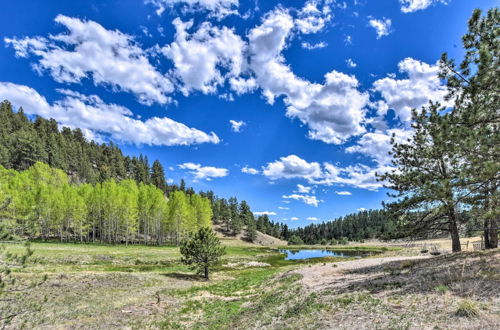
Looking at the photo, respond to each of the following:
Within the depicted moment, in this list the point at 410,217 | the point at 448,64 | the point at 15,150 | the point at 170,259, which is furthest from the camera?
the point at 15,150

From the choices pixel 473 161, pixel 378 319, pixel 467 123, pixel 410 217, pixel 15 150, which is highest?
pixel 15 150

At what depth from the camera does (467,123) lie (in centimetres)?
1337

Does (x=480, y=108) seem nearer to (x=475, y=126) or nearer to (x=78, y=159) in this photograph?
(x=475, y=126)

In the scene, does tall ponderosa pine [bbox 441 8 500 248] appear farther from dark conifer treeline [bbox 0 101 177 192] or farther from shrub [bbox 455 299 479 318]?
dark conifer treeline [bbox 0 101 177 192]

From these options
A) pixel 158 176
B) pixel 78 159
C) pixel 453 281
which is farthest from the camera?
pixel 158 176

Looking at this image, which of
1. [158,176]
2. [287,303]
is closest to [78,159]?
[158,176]

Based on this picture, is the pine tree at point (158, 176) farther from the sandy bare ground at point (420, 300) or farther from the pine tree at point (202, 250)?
the sandy bare ground at point (420, 300)

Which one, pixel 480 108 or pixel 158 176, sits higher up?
pixel 158 176

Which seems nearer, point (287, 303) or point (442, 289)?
point (442, 289)

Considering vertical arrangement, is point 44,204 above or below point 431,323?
above

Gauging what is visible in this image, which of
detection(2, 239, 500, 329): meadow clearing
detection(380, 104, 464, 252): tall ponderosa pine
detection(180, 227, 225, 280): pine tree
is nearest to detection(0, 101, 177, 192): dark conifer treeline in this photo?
detection(180, 227, 225, 280): pine tree

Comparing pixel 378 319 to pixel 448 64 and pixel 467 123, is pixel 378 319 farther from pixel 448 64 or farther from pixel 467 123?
pixel 448 64

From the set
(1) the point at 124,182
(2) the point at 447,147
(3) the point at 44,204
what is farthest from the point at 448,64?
(1) the point at 124,182

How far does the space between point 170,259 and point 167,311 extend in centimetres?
3438
